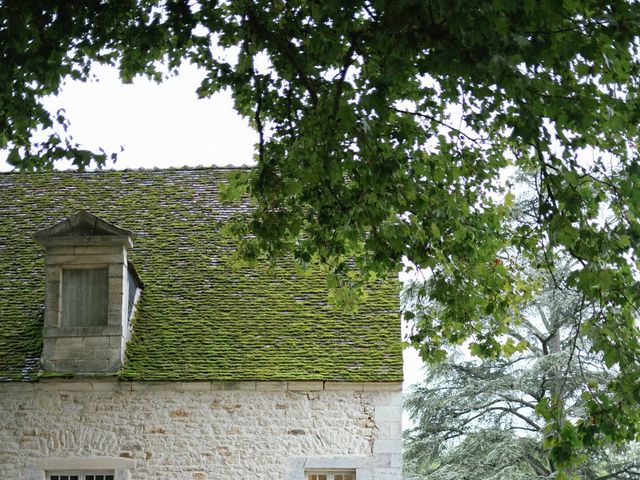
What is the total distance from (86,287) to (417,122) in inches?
222

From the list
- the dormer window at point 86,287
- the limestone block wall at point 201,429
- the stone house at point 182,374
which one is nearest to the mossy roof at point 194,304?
the stone house at point 182,374

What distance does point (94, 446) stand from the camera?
42.2 ft

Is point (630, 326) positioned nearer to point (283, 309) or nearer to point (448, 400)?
point (283, 309)

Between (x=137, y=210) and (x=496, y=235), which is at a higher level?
(x=137, y=210)

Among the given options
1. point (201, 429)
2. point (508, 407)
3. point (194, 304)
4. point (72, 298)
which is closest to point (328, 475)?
point (201, 429)

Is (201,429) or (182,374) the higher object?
(182,374)

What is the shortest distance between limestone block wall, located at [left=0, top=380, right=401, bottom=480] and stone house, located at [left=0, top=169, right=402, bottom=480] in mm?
16

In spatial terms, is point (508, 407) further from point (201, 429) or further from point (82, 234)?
point (82, 234)

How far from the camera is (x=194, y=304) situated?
46.7 feet

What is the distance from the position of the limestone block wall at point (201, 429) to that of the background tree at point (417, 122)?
206 centimetres

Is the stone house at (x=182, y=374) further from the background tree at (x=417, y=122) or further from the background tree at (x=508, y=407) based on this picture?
the background tree at (x=508, y=407)

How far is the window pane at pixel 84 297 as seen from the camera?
1352 cm

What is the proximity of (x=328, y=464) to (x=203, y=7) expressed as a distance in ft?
19.4

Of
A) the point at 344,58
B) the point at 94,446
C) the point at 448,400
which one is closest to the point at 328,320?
the point at 94,446
